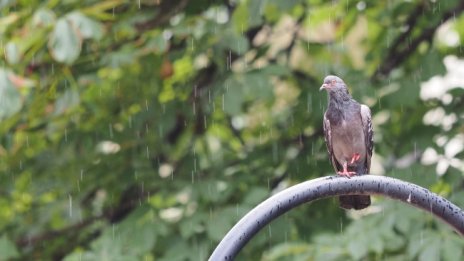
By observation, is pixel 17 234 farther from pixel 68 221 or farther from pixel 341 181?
pixel 341 181

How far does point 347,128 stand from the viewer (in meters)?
2.84

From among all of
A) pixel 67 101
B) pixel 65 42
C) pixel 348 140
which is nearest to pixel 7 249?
pixel 67 101

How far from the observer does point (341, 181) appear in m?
2.06

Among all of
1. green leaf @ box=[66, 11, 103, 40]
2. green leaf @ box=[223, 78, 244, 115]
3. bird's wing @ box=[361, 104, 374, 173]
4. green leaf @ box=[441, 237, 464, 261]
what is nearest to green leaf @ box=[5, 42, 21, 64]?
green leaf @ box=[66, 11, 103, 40]

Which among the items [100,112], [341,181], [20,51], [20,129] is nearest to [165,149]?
[100,112]

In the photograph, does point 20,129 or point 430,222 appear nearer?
point 430,222

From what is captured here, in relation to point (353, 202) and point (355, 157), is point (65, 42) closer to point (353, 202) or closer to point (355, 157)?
point (355, 157)

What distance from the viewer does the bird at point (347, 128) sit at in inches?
112

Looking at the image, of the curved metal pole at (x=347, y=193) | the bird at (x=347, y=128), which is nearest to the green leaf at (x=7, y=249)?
the bird at (x=347, y=128)

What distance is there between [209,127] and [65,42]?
1060 mm

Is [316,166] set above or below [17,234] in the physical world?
above

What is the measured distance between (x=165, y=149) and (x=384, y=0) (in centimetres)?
112

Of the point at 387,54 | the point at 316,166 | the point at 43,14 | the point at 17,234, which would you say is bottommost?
the point at 17,234

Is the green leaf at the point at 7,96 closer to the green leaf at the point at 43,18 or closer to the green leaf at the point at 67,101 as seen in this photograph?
the green leaf at the point at 43,18
